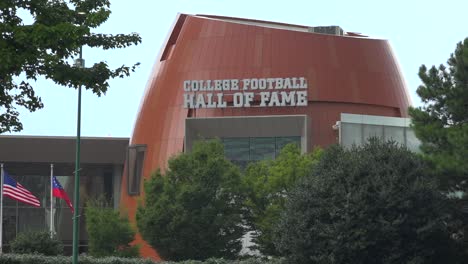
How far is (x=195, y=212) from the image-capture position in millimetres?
52438

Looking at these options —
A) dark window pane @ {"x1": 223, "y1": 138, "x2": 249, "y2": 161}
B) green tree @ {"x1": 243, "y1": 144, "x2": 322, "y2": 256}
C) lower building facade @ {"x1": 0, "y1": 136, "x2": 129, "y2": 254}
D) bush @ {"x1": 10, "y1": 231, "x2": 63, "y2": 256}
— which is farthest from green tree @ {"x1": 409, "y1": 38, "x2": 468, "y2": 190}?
lower building facade @ {"x1": 0, "y1": 136, "x2": 129, "y2": 254}

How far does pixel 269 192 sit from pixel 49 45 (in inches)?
1322

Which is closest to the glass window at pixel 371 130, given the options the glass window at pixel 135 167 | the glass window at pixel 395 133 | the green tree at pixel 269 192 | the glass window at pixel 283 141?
the glass window at pixel 395 133

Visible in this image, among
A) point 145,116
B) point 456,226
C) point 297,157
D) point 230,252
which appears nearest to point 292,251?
point 456,226

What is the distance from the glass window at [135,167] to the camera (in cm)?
7644

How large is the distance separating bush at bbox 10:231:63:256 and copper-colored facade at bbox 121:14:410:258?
1731cm

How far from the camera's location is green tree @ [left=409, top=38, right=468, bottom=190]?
3947 centimetres

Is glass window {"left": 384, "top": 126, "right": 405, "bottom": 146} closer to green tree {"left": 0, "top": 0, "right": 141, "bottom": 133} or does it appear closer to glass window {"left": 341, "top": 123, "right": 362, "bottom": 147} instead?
glass window {"left": 341, "top": 123, "right": 362, "bottom": 147}

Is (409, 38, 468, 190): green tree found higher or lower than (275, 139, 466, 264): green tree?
higher

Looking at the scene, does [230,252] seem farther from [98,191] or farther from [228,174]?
[98,191]

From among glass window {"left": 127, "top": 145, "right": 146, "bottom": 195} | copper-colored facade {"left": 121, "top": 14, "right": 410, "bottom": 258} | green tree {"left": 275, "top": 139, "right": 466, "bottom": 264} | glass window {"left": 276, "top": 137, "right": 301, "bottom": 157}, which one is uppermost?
copper-colored facade {"left": 121, "top": 14, "right": 410, "bottom": 258}

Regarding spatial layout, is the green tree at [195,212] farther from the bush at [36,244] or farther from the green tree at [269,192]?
the bush at [36,244]

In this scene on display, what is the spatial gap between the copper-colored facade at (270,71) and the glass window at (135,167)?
3.05 ft

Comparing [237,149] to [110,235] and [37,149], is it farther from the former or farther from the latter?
[37,149]
